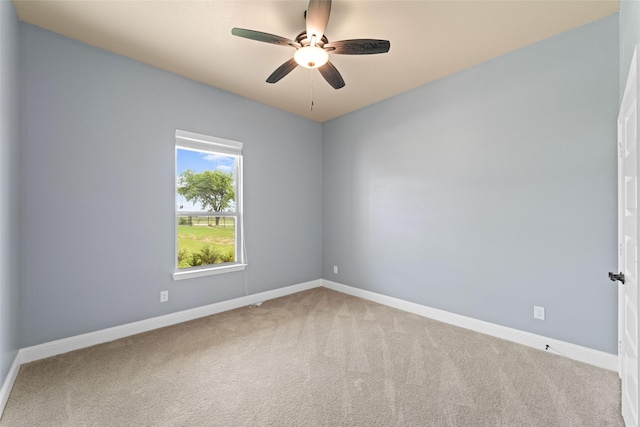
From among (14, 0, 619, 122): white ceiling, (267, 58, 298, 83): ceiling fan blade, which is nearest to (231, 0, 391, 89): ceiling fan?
(267, 58, 298, 83): ceiling fan blade

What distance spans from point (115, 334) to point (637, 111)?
4.03 meters

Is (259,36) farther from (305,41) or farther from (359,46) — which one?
(359,46)

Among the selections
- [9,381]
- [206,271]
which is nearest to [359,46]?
[206,271]

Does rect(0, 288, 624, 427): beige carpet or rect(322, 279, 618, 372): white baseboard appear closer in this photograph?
rect(0, 288, 624, 427): beige carpet

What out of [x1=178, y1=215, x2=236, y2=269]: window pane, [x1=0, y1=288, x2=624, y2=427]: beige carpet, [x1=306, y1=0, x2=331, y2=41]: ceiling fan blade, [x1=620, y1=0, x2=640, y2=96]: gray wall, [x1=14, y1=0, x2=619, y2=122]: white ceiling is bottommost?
[x1=0, y1=288, x2=624, y2=427]: beige carpet

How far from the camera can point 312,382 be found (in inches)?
82.0

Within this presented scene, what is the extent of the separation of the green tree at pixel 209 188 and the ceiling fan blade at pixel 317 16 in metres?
2.18

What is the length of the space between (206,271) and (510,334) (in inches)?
130

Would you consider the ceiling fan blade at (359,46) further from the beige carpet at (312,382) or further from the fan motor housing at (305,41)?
the beige carpet at (312,382)

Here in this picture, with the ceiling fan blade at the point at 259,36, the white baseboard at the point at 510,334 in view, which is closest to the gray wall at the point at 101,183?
the ceiling fan blade at the point at 259,36

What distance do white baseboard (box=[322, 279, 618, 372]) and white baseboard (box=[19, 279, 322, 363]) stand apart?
5.54ft

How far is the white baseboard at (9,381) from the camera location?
178 centimetres

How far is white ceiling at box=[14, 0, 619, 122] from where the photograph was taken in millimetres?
2166

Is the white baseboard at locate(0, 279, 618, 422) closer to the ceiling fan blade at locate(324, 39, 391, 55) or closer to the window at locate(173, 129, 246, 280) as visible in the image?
the window at locate(173, 129, 246, 280)
